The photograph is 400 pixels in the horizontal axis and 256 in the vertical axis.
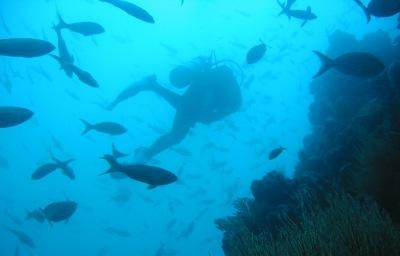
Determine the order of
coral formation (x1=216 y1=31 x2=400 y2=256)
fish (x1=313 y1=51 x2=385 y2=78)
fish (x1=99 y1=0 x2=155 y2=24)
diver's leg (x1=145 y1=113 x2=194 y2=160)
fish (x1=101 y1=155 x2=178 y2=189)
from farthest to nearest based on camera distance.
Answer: diver's leg (x1=145 y1=113 x2=194 y2=160) < fish (x1=99 y1=0 x2=155 y2=24) < fish (x1=313 y1=51 x2=385 y2=78) < fish (x1=101 y1=155 x2=178 y2=189) < coral formation (x1=216 y1=31 x2=400 y2=256)

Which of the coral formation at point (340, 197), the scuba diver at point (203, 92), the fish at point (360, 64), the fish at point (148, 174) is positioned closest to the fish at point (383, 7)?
the fish at point (360, 64)

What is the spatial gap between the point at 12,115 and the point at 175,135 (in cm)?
986

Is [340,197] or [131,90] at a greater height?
[131,90]

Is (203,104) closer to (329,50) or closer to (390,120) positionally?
(390,120)

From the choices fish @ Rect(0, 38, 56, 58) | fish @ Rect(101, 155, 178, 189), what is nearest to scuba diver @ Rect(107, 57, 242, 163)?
fish @ Rect(0, 38, 56, 58)

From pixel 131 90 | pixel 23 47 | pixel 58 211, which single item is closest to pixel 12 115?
pixel 23 47

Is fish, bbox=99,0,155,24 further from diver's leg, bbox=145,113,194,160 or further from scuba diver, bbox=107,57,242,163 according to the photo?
diver's leg, bbox=145,113,194,160

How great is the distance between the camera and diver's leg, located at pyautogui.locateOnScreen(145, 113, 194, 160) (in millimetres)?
14477

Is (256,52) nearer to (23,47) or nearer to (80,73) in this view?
(80,73)

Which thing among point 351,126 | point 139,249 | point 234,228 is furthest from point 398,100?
point 139,249

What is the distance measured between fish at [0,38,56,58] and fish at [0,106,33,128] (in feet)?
2.60

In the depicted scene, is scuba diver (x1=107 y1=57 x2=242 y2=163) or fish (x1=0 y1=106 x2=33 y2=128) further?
scuba diver (x1=107 y1=57 x2=242 y2=163)

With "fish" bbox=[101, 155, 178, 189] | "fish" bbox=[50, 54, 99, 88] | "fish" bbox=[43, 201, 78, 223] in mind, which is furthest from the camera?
"fish" bbox=[43, 201, 78, 223]

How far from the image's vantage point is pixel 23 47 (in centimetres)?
526
